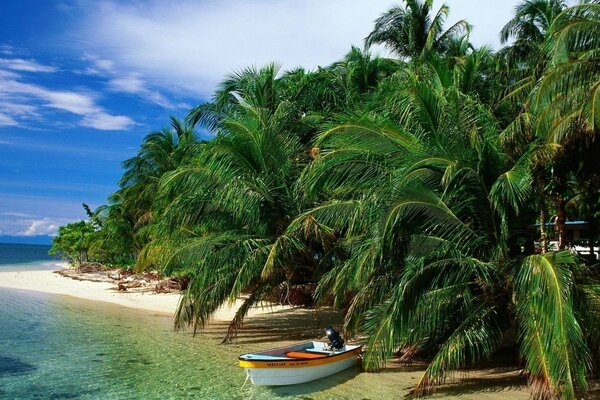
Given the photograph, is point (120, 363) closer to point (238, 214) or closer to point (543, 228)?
point (238, 214)

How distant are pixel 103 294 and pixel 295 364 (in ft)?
71.0

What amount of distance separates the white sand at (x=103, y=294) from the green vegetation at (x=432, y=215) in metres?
4.69

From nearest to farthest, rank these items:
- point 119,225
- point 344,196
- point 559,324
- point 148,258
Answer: point 559,324 < point 344,196 < point 148,258 < point 119,225

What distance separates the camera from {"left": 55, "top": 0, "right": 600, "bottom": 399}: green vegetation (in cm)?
903

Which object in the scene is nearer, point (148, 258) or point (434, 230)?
point (434, 230)

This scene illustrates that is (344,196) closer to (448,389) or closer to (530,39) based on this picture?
(448,389)

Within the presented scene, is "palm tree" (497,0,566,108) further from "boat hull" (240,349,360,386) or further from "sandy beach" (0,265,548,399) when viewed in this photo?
"boat hull" (240,349,360,386)

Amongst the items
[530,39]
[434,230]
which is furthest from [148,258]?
[530,39]

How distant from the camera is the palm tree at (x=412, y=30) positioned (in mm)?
27219

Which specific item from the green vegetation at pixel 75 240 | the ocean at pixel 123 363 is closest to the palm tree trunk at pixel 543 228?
the ocean at pixel 123 363

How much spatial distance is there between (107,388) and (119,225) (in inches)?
1061

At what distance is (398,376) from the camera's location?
11344mm

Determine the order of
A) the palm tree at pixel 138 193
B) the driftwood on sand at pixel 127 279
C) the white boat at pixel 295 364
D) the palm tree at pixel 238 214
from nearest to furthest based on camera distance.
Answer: the white boat at pixel 295 364 < the palm tree at pixel 238 214 < the driftwood on sand at pixel 127 279 < the palm tree at pixel 138 193

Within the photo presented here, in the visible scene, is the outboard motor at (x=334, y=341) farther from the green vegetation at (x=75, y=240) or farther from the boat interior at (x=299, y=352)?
the green vegetation at (x=75, y=240)
